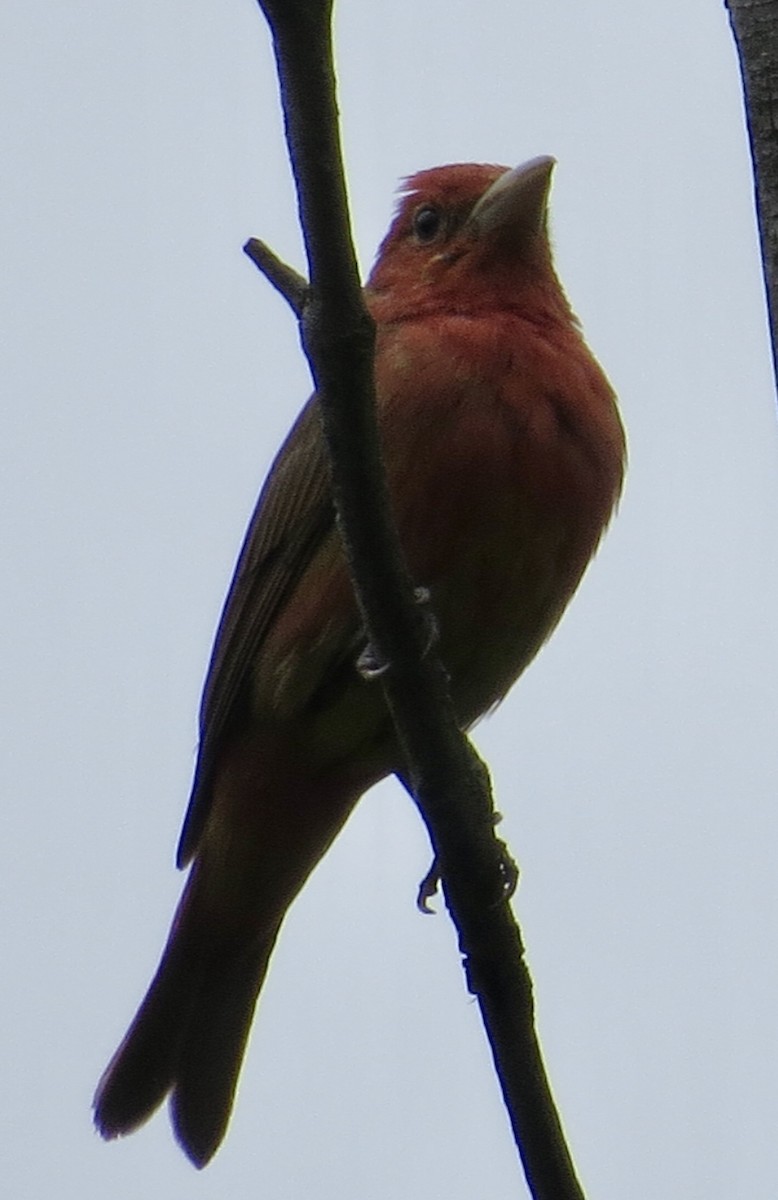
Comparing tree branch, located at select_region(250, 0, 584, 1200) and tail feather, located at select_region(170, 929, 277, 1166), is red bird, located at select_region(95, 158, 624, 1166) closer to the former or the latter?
tail feather, located at select_region(170, 929, 277, 1166)

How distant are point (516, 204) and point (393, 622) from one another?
84.6 inches

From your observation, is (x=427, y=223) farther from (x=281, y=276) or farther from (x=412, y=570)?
(x=281, y=276)

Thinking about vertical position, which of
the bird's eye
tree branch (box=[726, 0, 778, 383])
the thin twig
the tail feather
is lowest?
the tail feather

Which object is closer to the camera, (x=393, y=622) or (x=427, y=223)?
(x=393, y=622)

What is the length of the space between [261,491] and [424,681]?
1.97 metres

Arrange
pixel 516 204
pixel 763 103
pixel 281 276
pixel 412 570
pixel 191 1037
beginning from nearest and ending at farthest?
pixel 281 276
pixel 763 103
pixel 412 570
pixel 516 204
pixel 191 1037

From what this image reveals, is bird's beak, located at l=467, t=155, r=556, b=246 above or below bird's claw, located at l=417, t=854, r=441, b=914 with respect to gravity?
above

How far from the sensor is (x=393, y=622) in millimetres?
2836

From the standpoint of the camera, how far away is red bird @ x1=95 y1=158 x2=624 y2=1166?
159 inches

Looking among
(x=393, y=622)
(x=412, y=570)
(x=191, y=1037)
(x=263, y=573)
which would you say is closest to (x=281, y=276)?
(x=393, y=622)

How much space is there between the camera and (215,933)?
479 cm

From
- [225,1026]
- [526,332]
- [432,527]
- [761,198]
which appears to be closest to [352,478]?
[761,198]

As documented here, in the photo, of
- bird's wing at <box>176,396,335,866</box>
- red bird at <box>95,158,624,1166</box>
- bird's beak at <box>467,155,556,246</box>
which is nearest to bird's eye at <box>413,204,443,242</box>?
red bird at <box>95,158,624,1166</box>

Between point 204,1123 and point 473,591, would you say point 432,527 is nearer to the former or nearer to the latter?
point 473,591
